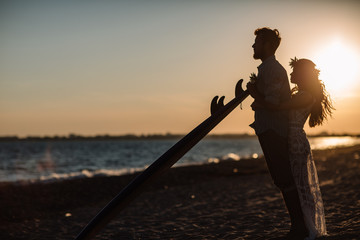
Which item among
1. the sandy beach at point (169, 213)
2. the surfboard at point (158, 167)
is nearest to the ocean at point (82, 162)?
the sandy beach at point (169, 213)

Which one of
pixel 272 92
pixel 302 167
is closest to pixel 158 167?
pixel 272 92

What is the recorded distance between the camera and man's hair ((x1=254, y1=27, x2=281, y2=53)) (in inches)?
159

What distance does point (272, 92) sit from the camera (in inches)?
154

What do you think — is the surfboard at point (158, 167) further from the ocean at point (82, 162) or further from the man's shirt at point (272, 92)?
the ocean at point (82, 162)

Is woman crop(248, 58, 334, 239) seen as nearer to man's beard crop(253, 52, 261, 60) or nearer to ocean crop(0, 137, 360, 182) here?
man's beard crop(253, 52, 261, 60)

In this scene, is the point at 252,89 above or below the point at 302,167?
above

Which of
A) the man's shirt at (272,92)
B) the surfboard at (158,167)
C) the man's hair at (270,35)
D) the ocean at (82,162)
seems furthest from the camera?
the ocean at (82,162)

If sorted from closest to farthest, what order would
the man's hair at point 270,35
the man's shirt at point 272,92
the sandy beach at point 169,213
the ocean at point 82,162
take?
the man's shirt at point 272,92
the man's hair at point 270,35
the sandy beach at point 169,213
the ocean at point 82,162

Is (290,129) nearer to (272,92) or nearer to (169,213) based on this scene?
(272,92)

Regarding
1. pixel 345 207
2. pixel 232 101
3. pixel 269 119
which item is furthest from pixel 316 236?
pixel 345 207

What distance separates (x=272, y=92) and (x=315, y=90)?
0.58 meters

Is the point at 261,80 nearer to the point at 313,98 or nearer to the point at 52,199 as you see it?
the point at 313,98

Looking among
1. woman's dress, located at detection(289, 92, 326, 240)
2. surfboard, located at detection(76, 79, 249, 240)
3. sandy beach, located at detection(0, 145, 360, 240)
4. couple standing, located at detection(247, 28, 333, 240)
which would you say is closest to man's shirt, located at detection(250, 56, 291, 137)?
couple standing, located at detection(247, 28, 333, 240)

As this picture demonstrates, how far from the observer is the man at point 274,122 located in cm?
400
